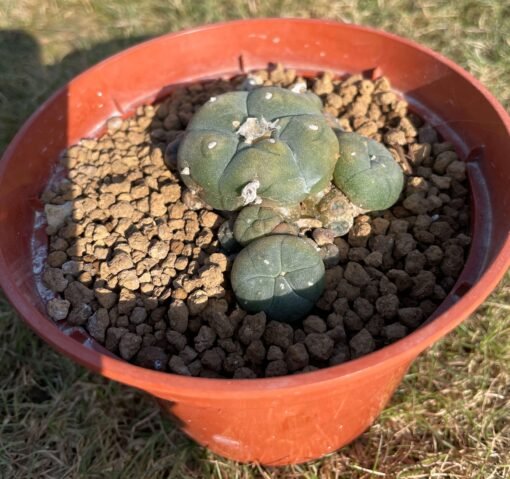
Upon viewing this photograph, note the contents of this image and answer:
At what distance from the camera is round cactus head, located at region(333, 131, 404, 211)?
2.02m

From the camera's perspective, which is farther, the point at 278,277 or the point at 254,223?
the point at 254,223

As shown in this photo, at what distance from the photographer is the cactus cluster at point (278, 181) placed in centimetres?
186

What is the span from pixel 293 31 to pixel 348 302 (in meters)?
1.22

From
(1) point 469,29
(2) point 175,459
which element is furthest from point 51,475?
(1) point 469,29

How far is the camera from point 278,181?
1.86 meters

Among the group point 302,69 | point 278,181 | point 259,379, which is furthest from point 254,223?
point 302,69

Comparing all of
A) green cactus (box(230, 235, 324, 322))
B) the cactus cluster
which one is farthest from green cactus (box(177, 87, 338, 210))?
green cactus (box(230, 235, 324, 322))

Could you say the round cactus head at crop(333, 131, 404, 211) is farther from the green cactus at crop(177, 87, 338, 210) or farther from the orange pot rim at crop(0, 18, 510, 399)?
the orange pot rim at crop(0, 18, 510, 399)

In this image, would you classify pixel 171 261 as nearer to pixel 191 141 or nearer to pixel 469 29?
pixel 191 141

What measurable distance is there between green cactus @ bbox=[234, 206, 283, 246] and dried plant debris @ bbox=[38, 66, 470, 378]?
2.5 inches

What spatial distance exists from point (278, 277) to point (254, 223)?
0.21m

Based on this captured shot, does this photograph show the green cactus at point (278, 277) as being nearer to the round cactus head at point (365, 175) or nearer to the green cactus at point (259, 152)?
the green cactus at point (259, 152)

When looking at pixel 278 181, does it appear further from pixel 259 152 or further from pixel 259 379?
pixel 259 379

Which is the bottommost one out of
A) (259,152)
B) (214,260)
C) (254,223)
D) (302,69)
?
(214,260)
